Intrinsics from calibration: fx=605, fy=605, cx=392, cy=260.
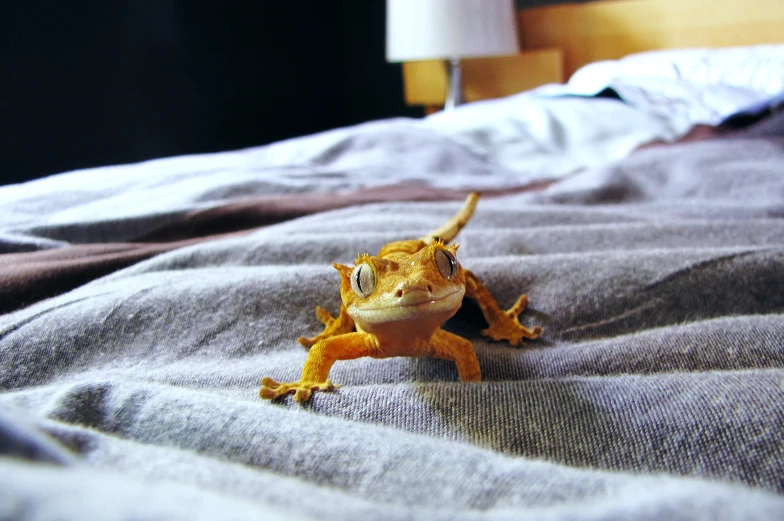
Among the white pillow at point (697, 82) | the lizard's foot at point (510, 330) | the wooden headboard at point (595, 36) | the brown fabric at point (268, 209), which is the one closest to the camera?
the lizard's foot at point (510, 330)

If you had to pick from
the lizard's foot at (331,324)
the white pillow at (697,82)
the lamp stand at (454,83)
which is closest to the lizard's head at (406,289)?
the lizard's foot at (331,324)

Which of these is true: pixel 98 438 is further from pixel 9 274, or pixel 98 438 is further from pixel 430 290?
pixel 9 274

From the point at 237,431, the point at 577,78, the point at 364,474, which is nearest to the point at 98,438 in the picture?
the point at 237,431

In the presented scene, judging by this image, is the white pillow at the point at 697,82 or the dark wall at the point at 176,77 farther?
the dark wall at the point at 176,77

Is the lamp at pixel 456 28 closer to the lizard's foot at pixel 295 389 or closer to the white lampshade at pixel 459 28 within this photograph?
the white lampshade at pixel 459 28

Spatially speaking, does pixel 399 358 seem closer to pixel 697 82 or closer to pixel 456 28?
pixel 697 82
